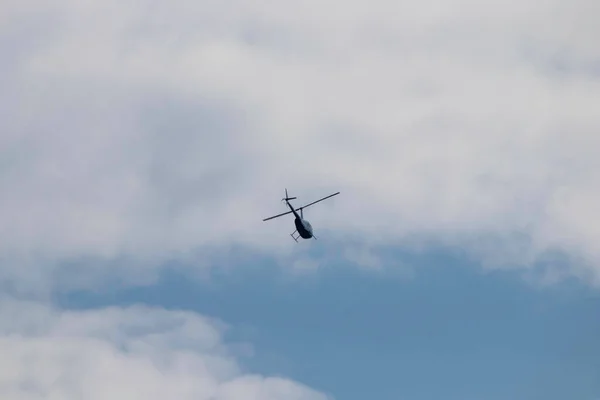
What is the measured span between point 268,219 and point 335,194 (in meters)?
18.9

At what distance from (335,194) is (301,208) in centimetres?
1504

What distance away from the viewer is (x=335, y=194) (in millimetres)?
163500

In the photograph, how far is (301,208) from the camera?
17562 cm

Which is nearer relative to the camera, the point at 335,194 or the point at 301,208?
the point at 335,194

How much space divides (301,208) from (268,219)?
10.2 m

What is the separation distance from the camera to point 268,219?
170 meters
